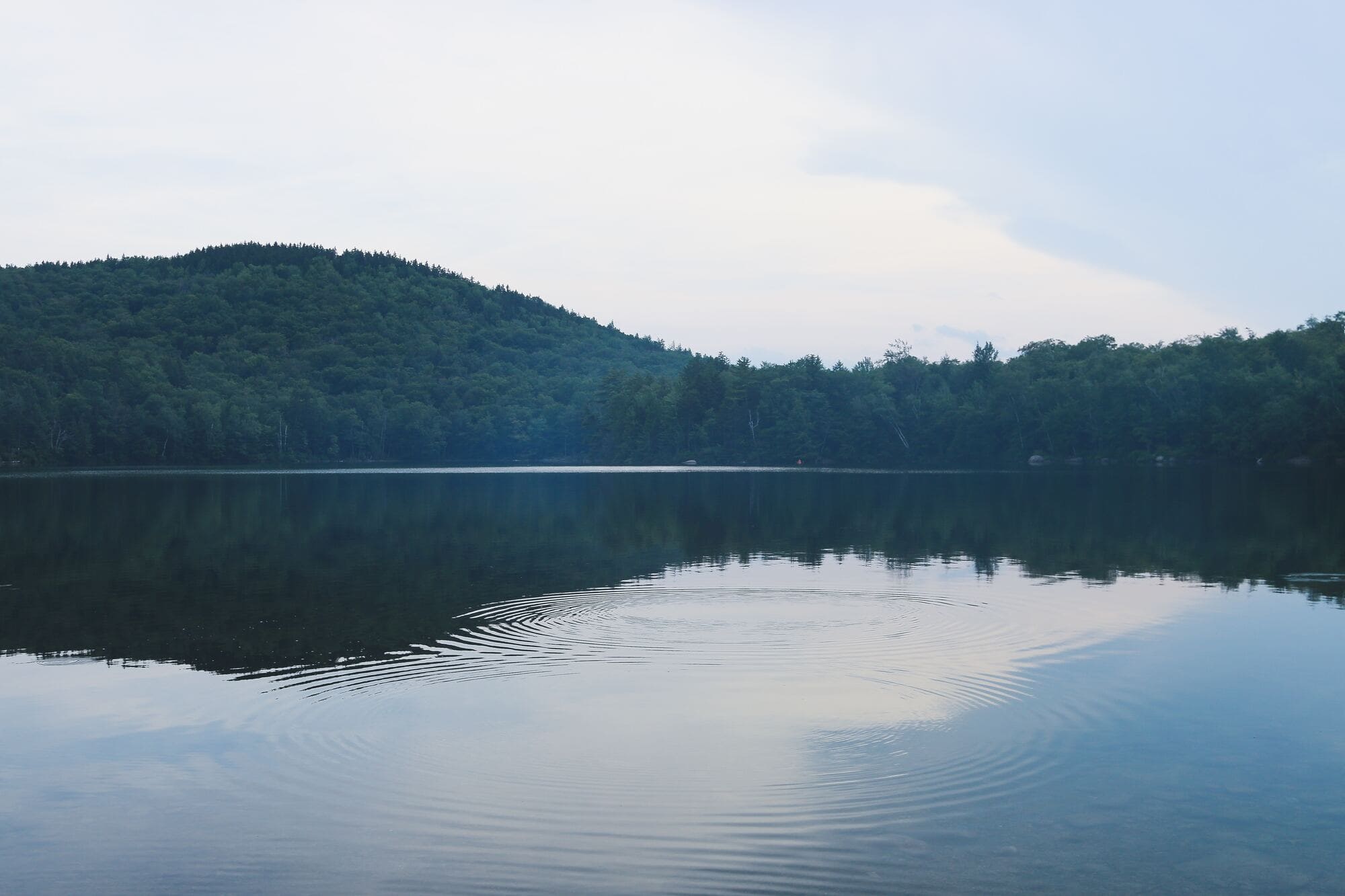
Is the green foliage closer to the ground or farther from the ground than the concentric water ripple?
farther from the ground

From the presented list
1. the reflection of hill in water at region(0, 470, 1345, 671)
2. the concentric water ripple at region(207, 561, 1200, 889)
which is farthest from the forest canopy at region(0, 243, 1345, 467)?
the concentric water ripple at region(207, 561, 1200, 889)

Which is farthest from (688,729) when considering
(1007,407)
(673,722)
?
(1007,407)

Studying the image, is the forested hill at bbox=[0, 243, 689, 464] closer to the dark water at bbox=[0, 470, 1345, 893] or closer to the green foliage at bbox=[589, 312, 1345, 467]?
the green foliage at bbox=[589, 312, 1345, 467]

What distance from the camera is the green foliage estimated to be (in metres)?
128

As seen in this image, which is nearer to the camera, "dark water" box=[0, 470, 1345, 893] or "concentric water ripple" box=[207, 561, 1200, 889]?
"dark water" box=[0, 470, 1345, 893]

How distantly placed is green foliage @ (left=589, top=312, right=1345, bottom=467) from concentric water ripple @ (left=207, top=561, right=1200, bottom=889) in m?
114

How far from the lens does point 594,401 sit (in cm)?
19238

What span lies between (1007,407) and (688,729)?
148m

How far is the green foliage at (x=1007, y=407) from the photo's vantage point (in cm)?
12775

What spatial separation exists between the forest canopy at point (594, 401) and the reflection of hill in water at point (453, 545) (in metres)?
70.5

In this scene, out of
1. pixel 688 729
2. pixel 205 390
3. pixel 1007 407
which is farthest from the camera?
pixel 205 390

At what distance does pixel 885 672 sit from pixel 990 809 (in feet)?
19.7

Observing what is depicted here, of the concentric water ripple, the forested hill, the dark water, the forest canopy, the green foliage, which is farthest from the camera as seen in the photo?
the forested hill

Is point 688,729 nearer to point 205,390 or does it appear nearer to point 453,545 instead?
point 453,545
